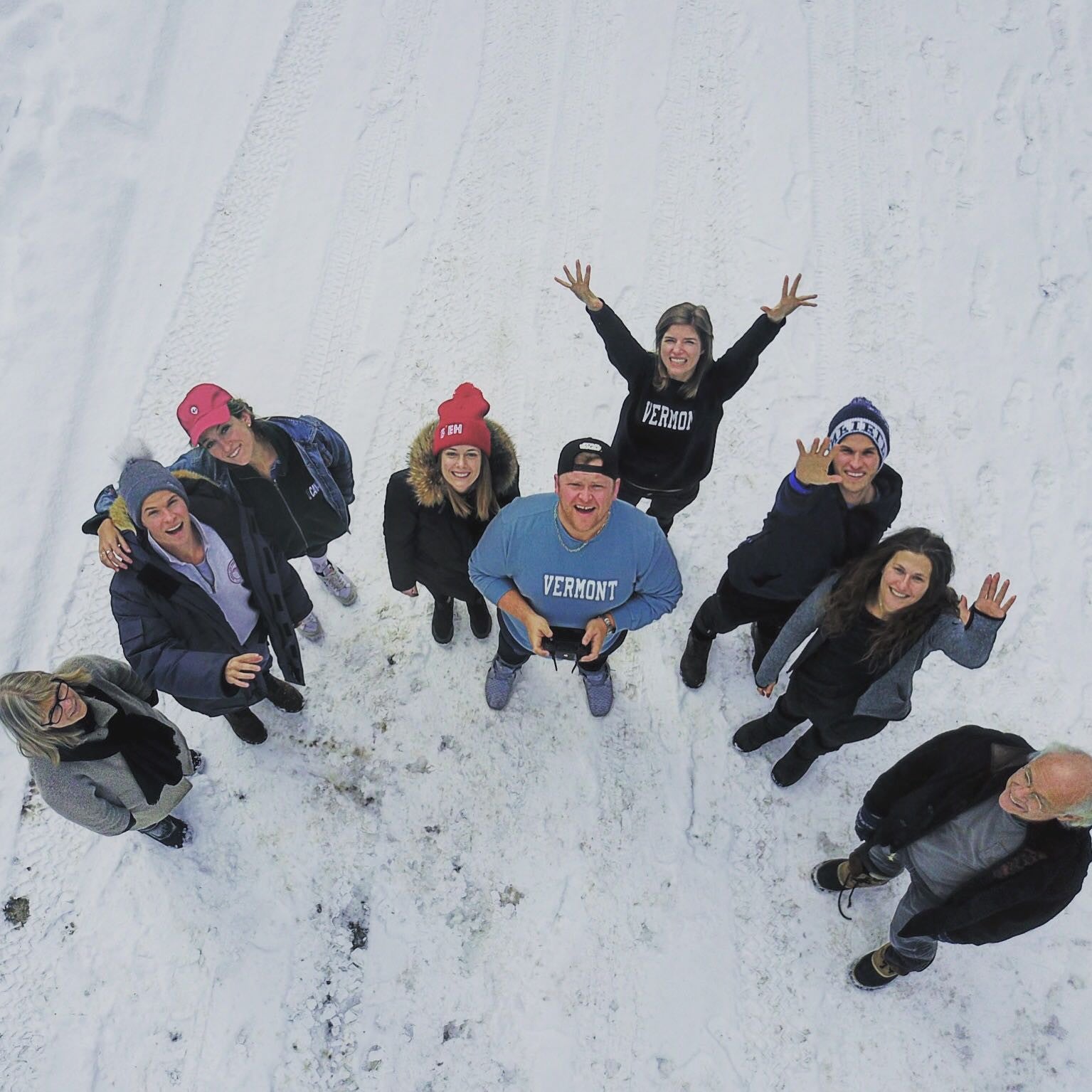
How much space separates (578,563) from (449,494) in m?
0.66

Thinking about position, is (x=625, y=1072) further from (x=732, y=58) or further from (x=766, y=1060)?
(x=732, y=58)

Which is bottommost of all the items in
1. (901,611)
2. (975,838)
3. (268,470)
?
(975,838)

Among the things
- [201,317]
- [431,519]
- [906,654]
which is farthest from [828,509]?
[201,317]

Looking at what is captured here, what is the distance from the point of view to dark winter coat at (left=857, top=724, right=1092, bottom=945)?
2.50 metres

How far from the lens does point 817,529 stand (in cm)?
318

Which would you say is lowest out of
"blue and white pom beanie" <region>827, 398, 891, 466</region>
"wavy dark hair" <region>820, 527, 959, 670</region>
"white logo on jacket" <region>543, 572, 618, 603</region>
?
"white logo on jacket" <region>543, 572, 618, 603</region>

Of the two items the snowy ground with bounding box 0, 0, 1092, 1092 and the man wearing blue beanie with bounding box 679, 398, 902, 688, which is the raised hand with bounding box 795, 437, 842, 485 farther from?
the snowy ground with bounding box 0, 0, 1092, 1092

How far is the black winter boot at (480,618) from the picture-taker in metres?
4.11

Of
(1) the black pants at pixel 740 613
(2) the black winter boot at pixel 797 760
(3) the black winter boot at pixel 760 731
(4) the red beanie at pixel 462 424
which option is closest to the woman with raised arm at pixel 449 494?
(4) the red beanie at pixel 462 424

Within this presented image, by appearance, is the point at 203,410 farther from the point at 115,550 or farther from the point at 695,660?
the point at 695,660

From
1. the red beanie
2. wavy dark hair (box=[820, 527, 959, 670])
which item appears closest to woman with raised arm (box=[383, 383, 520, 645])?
the red beanie

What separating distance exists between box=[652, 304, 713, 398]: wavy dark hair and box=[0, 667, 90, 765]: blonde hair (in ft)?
9.43

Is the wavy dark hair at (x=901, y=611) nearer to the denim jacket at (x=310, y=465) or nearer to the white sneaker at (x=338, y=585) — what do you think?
the denim jacket at (x=310, y=465)

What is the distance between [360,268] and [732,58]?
12.0ft
